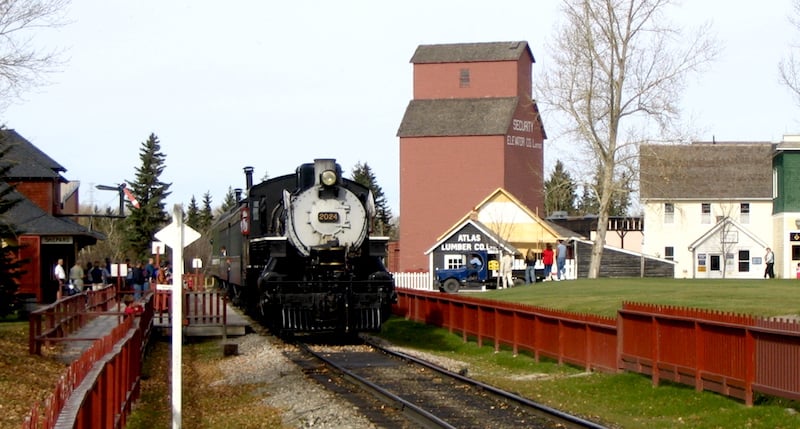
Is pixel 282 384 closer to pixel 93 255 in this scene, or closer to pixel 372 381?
pixel 372 381

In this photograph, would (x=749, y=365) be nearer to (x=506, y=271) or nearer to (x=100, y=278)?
(x=506, y=271)

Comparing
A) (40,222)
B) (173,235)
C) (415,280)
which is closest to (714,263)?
(415,280)

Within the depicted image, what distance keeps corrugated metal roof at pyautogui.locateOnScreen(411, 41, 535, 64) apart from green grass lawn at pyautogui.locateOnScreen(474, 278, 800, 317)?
3939cm

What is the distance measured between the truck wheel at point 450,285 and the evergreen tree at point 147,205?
40921 mm

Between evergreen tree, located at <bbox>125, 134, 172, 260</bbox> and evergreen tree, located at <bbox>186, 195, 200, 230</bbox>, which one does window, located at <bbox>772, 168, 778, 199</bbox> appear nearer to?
evergreen tree, located at <bbox>125, 134, 172, 260</bbox>

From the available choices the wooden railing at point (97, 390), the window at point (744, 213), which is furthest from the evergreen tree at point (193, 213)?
the wooden railing at point (97, 390)

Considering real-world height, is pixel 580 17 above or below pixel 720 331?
above

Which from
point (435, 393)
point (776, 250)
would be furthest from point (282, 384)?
point (776, 250)

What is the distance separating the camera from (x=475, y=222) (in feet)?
179

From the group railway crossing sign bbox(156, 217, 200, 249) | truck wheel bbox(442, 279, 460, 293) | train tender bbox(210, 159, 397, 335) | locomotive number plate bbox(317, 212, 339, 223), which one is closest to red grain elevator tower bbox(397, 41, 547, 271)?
truck wheel bbox(442, 279, 460, 293)

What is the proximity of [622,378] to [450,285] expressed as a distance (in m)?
32.6

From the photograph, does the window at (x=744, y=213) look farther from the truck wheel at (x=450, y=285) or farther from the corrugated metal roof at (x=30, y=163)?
the corrugated metal roof at (x=30, y=163)

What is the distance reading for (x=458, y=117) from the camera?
72375 millimetres

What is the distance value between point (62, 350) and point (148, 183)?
2940 inches
